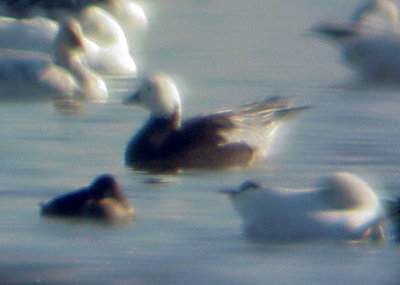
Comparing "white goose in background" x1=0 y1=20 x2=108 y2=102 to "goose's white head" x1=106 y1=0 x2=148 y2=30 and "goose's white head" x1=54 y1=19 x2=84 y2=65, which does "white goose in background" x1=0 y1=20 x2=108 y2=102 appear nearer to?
"goose's white head" x1=54 y1=19 x2=84 y2=65

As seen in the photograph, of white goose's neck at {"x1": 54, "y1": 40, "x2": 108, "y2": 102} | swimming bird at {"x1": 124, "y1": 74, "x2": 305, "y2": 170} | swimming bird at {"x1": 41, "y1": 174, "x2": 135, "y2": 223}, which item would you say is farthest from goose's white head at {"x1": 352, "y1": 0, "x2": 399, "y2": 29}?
swimming bird at {"x1": 41, "y1": 174, "x2": 135, "y2": 223}

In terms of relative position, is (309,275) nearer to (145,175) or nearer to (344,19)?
(145,175)

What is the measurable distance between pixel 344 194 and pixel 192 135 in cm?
331

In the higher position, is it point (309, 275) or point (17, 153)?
point (17, 153)

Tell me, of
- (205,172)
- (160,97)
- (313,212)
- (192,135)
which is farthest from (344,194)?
(160,97)

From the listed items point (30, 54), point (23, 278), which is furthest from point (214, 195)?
point (30, 54)

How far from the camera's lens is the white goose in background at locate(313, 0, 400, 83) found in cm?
2017

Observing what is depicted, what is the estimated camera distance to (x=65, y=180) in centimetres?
1373

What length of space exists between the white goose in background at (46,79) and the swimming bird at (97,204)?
18.1 ft

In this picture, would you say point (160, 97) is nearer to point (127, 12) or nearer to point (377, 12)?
point (377, 12)

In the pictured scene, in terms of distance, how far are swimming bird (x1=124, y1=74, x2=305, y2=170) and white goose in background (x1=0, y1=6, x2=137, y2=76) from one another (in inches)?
176

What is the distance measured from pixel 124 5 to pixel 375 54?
484 centimetres

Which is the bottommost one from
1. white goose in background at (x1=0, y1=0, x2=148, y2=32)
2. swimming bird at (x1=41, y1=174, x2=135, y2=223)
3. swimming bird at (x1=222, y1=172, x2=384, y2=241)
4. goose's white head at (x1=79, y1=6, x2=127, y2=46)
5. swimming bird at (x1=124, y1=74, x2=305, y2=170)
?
swimming bird at (x1=222, y1=172, x2=384, y2=241)

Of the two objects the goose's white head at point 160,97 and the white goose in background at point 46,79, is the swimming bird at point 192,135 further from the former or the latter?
the white goose in background at point 46,79
